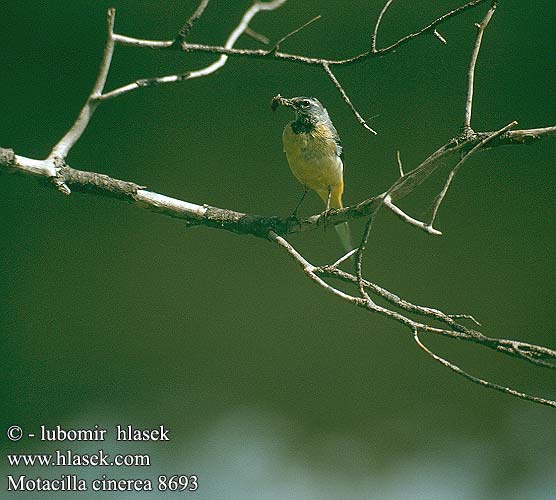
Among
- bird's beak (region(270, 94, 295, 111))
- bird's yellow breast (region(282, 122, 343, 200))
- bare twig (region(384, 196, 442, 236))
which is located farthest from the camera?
bird's yellow breast (region(282, 122, 343, 200))

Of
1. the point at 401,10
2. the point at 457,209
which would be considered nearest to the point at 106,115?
the point at 401,10

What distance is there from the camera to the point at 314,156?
92.8 inches

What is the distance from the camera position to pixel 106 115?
116 inches

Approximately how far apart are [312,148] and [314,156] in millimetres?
28

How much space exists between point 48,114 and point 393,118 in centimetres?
137

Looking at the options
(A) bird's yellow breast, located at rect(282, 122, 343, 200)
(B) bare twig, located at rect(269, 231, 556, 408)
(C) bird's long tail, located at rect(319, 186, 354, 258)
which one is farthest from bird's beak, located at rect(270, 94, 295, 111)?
(B) bare twig, located at rect(269, 231, 556, 408)

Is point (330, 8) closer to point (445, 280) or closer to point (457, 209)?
point (457, 209)

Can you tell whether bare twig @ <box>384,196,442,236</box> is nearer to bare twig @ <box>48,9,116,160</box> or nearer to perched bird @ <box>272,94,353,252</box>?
bare twig @ <box>48,9,116,160</box>

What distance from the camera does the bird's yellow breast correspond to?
2359mm

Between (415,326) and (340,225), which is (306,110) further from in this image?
(415,326)

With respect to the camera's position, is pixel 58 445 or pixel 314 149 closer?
pixel 314 149

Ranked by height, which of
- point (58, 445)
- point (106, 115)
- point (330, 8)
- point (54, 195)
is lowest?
point (58, 445)

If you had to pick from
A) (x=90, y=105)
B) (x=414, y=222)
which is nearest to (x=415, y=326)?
(x=414, y=222)

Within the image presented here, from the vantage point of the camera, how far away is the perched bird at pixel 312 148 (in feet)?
7.75
